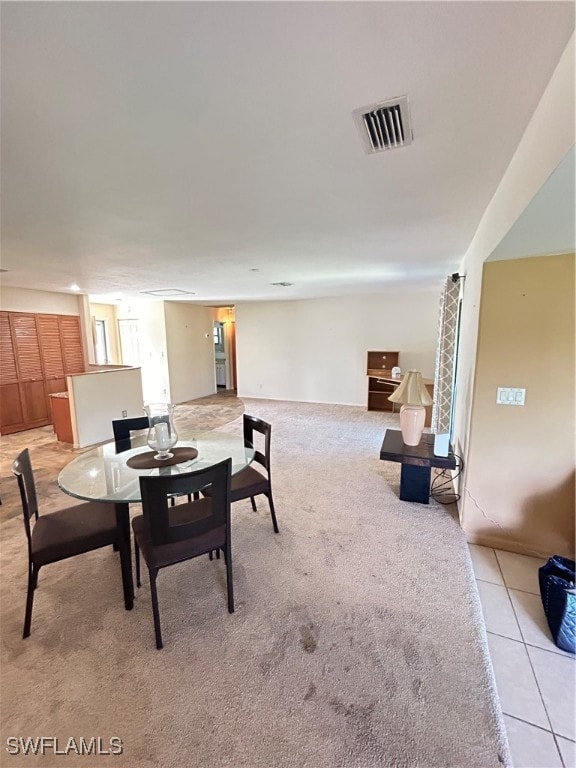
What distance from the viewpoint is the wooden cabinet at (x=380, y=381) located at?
6.55m

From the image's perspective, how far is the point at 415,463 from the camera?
2850mm

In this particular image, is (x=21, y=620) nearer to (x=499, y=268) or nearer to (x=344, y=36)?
(x=344, y=36)

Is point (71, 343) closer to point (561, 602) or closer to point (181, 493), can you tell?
point (181, 493)

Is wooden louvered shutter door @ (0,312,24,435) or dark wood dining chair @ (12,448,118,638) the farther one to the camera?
wooden louvered shutter door @ (0,312,24,435)

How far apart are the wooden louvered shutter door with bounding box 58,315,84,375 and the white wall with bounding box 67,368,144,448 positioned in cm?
155

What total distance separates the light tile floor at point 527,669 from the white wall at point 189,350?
6.76 metres

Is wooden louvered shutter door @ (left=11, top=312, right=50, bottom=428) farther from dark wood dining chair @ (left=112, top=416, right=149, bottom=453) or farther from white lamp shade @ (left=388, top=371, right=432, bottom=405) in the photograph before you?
white lamp shade @ (left=388, top=371, right=432, bottom=405)

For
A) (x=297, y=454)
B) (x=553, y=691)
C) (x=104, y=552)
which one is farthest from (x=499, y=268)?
(x=104, y=552)

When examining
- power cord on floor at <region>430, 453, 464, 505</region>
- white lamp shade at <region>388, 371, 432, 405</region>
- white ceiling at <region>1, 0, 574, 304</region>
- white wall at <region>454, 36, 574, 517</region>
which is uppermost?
white ceiling at <region>1, 0, 574, 304</region>

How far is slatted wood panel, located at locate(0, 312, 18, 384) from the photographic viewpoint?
516 centimetres

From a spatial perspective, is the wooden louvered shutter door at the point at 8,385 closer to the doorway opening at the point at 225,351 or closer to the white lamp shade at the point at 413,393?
the doorway opening at the point at 225,351

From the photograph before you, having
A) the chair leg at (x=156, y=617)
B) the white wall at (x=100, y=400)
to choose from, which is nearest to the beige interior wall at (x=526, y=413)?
the chair leg at (x=156, y=617)

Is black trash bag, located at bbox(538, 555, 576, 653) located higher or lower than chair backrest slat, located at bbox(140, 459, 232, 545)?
lower

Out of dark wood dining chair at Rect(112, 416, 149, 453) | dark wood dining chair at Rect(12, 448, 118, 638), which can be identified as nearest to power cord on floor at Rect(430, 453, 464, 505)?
dark wood dining chair at Rect(12, 448, 118, 638)
